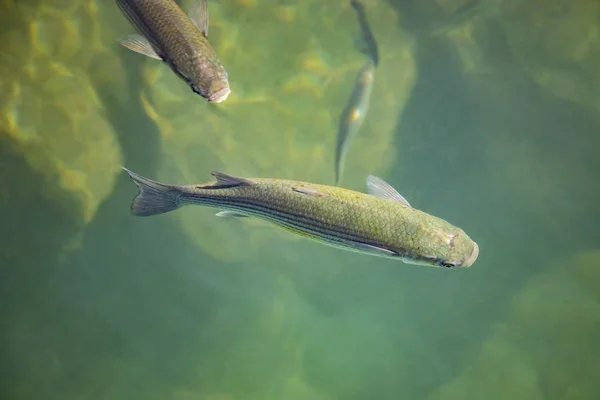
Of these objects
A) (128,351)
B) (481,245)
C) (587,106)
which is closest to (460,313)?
(481,245)

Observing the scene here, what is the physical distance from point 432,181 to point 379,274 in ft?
4.44

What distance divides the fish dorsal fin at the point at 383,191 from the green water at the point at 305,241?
236 centimetres

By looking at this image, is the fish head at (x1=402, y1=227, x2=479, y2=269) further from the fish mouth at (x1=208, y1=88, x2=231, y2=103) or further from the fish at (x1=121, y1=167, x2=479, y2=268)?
the fish mouth at (x1=208, y1=88, x2=231, y2=103)

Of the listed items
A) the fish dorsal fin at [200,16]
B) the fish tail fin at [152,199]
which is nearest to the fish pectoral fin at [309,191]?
the fish tail fin at [152,199]

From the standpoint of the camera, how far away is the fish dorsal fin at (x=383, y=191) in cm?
254

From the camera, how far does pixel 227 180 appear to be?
8.48 ft

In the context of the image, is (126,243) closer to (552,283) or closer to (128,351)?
(128,351)

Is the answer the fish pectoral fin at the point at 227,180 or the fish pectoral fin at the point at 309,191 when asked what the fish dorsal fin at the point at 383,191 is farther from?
the fish pectoral fin at the point at 227,180

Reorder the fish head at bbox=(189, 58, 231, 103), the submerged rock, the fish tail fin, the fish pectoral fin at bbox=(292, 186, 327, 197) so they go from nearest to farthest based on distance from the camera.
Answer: the fish head at bbox=(189, 58, 231, 103) < the fish pectoral fin at bbox=(292, 186, 327, 197) < the fish tail fin < the submerged rock

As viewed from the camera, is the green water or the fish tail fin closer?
the fish tail fin

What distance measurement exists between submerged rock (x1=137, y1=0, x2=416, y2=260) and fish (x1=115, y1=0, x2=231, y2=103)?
86.2 inches

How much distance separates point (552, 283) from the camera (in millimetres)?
5035

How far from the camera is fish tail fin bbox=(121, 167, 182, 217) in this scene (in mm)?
2729

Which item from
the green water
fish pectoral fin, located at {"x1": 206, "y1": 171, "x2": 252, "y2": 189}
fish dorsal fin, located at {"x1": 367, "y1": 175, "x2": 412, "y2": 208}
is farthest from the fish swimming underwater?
fish pectoral fin, located at {"x1": 206, "y1": 171, "x2": 252, "y2": 189}
